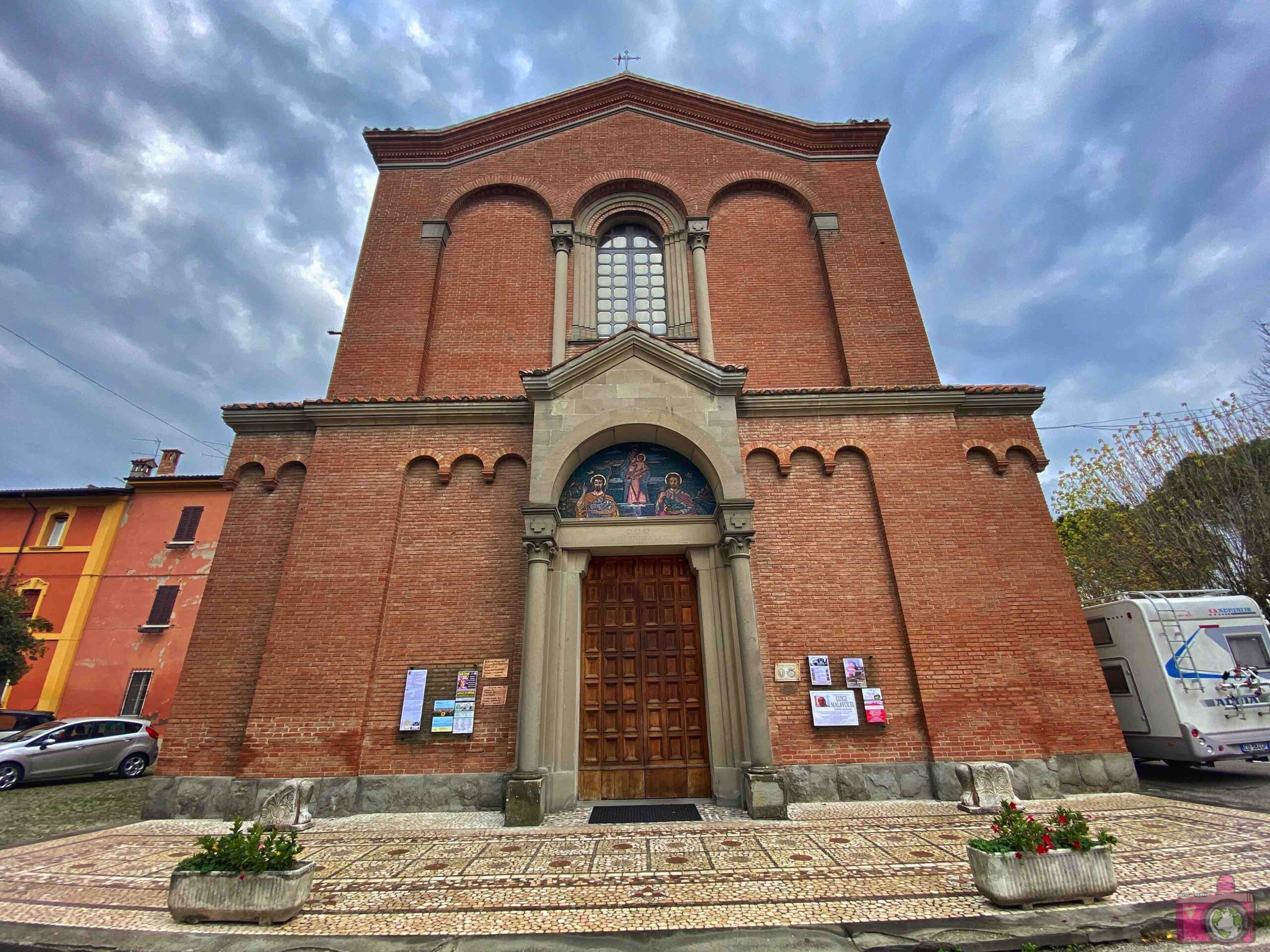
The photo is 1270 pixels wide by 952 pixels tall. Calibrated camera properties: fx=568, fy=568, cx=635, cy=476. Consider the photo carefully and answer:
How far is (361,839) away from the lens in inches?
278

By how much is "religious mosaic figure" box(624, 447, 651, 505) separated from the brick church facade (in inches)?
2.1

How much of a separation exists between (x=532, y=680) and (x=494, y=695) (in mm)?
1092

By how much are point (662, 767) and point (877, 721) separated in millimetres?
3328

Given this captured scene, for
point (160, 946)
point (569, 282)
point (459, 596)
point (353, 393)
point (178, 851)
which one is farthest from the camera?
point (569, 282)

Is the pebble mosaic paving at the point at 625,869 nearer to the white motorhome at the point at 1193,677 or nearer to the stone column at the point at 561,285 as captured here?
the white motorhome at the point at 1193,677

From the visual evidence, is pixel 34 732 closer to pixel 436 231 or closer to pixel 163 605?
pixel 163 605

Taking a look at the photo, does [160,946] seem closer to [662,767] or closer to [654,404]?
[662,767]

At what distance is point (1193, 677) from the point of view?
388 inches

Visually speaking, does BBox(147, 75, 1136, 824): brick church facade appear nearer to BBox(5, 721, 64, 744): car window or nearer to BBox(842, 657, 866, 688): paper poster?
BBox(842, 657, 866, 688): paper poster

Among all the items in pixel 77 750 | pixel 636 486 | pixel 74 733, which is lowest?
pixel 77 750

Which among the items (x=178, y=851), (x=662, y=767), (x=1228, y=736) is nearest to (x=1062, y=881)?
(x=662, y=767)

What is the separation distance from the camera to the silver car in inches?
527


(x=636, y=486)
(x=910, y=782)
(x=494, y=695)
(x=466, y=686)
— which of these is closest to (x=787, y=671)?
(x=910, y=782)

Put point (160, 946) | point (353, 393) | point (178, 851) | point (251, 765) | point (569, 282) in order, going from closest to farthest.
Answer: point (160, 946) → point (178, 851) → point (251, 765) → point (353, 393) → point (569, 282)
